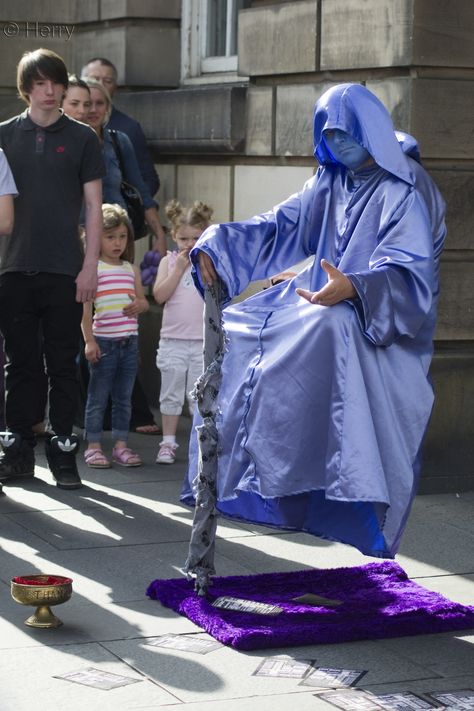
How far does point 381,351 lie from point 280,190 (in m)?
3.71

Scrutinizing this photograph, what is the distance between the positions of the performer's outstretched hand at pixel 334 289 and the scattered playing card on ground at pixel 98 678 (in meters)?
1.45

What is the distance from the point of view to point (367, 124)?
5.43m

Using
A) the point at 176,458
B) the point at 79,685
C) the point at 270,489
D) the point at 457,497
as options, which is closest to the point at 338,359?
the point at 270,489

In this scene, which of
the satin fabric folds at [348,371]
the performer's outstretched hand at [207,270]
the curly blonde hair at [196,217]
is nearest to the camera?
the satin fabric folds at [348,371]

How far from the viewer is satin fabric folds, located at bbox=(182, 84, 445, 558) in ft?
17.1

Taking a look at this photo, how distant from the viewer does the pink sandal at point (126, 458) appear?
815cm

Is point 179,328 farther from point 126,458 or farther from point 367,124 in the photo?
point 367,124

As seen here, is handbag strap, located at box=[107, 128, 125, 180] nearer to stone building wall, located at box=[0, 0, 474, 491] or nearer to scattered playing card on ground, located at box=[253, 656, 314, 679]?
stone building wall, located at box=[0, 0, 474, 491]

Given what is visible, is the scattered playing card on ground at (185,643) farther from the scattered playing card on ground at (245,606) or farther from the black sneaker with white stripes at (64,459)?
the black sneaker with white stripes at (64,459)

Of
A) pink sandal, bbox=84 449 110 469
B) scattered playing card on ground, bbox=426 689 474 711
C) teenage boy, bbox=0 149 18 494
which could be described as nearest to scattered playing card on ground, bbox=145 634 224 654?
scattered playing card on ground, bbox=426 689 474 711

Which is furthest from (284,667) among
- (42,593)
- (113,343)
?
(113,343)

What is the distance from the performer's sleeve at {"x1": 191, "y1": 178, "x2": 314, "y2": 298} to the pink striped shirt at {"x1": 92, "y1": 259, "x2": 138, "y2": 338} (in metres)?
2.46

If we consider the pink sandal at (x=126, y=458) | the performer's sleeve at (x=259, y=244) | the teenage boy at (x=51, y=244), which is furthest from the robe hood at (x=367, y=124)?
the pink sandal at (x=126, y=458)

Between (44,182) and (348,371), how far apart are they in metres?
2.67
